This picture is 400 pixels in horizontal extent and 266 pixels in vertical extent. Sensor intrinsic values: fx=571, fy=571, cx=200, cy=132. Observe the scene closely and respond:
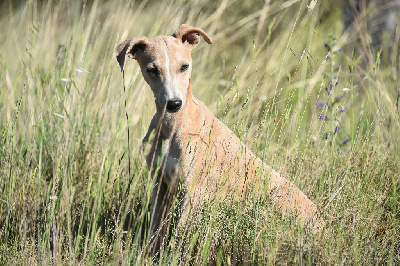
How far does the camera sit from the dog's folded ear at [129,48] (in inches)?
158

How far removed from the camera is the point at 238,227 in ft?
11.2

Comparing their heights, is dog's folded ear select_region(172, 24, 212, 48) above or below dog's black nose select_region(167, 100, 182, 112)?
above

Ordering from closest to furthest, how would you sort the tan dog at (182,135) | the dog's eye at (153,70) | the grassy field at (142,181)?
the grassy field at (142,181)
the tan dog at (182,135)
the dog's eye at (153,70)

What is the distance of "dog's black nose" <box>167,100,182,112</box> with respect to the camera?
3807 millimetres

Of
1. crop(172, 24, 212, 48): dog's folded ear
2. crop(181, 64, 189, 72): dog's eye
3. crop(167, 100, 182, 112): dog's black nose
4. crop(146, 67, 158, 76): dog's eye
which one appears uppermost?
crop(172, 24, 212, 48): dog's folded ear

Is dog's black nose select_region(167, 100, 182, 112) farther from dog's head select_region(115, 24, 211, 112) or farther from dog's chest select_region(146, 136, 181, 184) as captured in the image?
dog's chest select_region(146, 136, 181, 184)

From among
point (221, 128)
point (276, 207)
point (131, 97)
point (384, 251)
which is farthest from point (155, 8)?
point (384, 251)

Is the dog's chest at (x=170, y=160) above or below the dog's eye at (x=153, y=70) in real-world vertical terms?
below

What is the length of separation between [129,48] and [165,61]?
0.89 feet

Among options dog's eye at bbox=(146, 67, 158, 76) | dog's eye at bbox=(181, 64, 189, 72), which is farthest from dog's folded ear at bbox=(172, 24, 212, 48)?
dog's eye at bbox=(146, 67, 158, 76)

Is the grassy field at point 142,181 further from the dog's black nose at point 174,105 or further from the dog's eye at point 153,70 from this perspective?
the dog's eye at point 153,70

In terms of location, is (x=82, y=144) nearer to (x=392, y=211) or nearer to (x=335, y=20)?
(x=392, y=211)

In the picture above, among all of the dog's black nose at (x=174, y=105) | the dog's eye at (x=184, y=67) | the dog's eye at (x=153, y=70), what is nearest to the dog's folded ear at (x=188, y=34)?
the dog's eye at (x=184, y=67)

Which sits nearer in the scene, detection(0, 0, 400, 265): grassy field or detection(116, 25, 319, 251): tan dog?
detection(0, 0, 400, 265): grassy field
